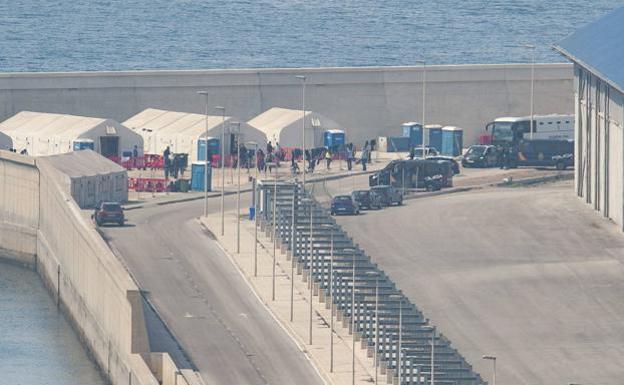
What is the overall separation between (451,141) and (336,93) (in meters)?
10.1

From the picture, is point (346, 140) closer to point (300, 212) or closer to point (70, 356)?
point (300, 212)

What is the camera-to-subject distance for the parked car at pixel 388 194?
500ft

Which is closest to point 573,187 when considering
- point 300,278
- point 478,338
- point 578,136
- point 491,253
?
point 578,136

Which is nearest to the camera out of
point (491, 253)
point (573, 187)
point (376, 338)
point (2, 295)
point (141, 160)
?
point (376, 338)

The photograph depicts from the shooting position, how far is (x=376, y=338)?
10688 cm

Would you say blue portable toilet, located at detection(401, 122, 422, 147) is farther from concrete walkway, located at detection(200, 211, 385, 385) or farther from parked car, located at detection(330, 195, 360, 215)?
concrete walkway, located at detection(200, 211, 385, 385)

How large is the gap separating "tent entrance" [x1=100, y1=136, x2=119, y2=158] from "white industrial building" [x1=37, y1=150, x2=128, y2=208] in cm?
1020

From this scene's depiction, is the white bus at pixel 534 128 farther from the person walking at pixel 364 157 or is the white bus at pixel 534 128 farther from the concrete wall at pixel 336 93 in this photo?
the person walking at pixel 364 157

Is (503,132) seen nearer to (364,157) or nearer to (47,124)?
(364,157)

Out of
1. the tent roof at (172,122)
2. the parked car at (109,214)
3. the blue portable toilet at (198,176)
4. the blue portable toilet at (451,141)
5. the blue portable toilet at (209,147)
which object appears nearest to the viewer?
the parked car at (109,214)

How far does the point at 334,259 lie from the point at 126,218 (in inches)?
1124

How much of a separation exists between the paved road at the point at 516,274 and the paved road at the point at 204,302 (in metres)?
8.48

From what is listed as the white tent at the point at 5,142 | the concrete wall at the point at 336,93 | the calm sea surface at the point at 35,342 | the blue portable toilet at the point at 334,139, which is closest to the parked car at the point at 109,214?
the calm sea surface at the point at 35,342

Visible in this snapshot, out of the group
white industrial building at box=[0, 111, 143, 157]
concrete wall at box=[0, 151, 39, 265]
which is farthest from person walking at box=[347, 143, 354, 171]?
concrete wall at box=[0, 151, 39, 265]
